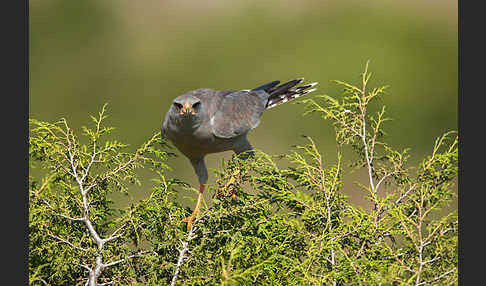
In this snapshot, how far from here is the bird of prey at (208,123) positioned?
2941 mm

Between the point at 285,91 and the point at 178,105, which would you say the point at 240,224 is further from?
the point at 285,91

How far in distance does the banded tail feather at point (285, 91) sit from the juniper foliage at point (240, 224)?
5.89 feet

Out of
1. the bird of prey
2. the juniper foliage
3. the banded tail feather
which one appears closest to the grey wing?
the bird of prey

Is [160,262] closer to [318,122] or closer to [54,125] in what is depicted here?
[54,125]

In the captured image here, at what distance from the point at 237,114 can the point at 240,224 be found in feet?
4.68

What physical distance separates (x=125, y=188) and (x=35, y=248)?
0.40 metres

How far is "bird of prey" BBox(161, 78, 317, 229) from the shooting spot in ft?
9.65

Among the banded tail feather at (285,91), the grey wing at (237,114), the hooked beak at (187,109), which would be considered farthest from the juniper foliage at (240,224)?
the banded tail feather at (285,91)

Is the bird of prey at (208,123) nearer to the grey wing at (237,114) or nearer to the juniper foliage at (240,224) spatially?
the grey wing at (237,114)

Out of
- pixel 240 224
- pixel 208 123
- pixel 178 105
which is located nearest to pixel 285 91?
pixel 208 123

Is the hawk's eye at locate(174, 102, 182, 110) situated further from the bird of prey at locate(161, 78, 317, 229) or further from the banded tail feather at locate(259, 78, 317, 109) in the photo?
the banded tail feather at locate(259, 78, 317, 109)

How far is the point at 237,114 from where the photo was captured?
333 cm

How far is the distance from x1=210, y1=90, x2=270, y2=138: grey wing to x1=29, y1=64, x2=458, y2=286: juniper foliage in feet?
3.28

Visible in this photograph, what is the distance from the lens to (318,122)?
8.30m
